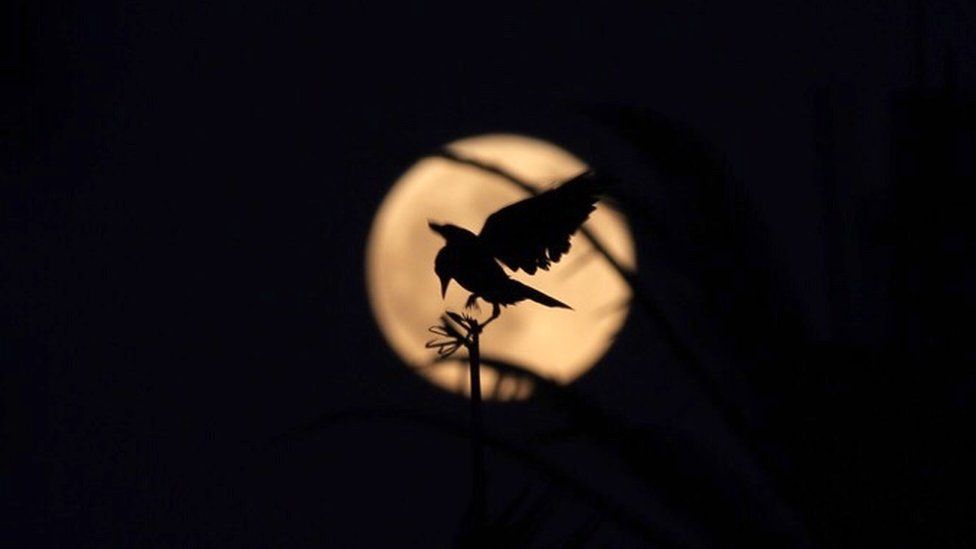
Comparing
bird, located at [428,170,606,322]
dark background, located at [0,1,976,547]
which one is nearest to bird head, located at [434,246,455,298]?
bird, located at [428,170,606,322]

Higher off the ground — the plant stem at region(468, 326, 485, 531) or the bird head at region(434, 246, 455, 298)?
the bird head at region(434, 246, 455, 298)

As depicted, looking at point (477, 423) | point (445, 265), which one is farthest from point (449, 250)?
point (477, 423)

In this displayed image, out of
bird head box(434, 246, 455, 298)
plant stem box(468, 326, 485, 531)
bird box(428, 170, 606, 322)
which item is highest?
bird box(428, 170, 606, 322)

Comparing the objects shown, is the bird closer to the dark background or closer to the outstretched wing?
the outstretched wing

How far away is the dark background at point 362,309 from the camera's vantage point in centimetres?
158

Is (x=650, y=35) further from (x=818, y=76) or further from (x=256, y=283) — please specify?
(x=256, y=283)

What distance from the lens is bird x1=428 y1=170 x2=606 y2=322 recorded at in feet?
3.77

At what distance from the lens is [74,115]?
1732 mm

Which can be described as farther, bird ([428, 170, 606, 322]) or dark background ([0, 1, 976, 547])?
dark background ([0, 1, 976, 547])

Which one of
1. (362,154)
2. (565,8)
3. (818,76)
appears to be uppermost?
(818,76)

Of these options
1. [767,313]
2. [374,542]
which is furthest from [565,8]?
[374,542]

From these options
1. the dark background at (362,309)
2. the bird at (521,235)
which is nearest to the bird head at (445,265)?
the bird at (521,235)

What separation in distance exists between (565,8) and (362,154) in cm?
44

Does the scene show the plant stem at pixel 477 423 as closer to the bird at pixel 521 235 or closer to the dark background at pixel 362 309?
the bird at pixel 521 235
